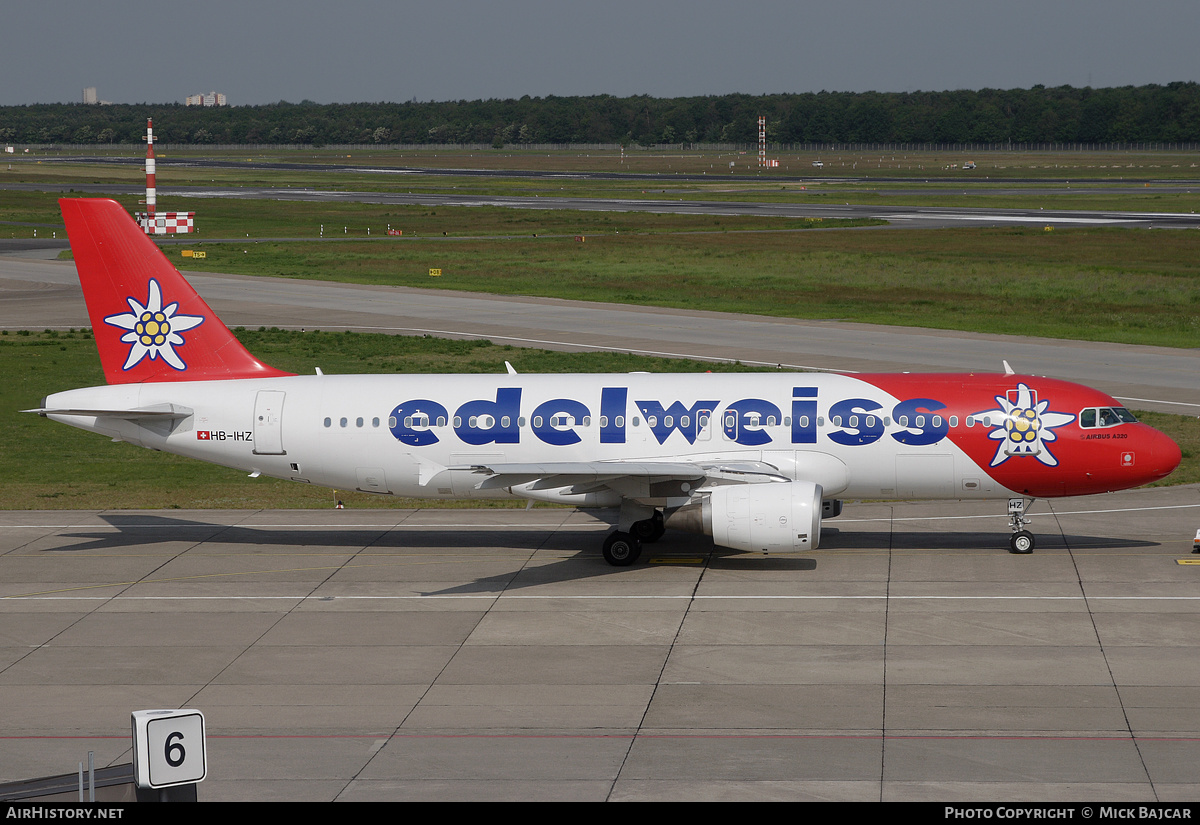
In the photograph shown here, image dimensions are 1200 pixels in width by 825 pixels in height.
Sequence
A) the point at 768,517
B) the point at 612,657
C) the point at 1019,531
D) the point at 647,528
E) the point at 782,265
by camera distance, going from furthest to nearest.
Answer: the point at 782,265
the point at 1019,531
the point at 647,528
the point at 768,517
the point at 612,657

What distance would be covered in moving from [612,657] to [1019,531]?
42.9ft

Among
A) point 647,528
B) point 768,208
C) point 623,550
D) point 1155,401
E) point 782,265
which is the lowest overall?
point 623,550

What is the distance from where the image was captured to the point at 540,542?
3647 centimetres

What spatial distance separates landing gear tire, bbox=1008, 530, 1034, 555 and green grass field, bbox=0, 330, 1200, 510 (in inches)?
440

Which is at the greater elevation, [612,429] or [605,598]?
[612,429]

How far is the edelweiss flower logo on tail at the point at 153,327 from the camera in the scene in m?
35.0

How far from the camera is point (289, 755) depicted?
21.3m

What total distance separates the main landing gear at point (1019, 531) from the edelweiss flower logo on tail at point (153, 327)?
21.6 meters

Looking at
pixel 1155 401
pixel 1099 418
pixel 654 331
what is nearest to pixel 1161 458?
pixel 1099 418

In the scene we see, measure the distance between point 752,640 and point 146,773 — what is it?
17798 millimetres

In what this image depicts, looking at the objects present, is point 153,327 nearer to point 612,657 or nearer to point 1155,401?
point 612,657

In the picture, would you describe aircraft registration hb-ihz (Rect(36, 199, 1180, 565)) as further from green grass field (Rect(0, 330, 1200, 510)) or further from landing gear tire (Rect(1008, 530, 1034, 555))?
green grass field (Rect(0, 330, 1200, 510))

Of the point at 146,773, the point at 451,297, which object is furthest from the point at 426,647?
the point at 451,297

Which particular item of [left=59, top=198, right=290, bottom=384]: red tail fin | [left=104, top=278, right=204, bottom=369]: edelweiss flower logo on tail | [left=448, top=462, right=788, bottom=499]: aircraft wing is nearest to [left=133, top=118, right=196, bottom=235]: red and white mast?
[left=59, top=198, right=290, bottom=384]: red tail fin
